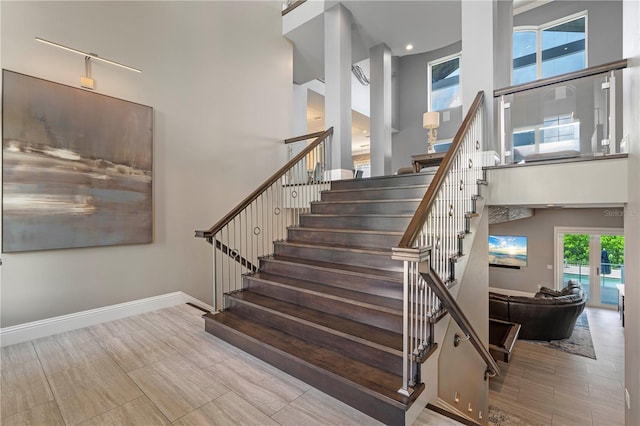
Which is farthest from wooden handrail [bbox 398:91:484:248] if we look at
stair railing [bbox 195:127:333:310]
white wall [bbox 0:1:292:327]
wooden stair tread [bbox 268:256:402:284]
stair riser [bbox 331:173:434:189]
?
white wall [bbox 0:1:292:327]

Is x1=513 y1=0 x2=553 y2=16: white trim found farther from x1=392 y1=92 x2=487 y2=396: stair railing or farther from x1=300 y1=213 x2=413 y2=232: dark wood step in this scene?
x1=300 y1=213 x2=413 y2=232: dark wood step

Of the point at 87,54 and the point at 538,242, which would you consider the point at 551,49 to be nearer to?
the point at 538,242

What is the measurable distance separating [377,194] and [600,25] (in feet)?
26.9

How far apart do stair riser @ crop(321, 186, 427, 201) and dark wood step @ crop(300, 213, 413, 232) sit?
0.41 metres

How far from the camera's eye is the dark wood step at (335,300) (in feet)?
7.54

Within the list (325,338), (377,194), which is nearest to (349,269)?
(325,338)

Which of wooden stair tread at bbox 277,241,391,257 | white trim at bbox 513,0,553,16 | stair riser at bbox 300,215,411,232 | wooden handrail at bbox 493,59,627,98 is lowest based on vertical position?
wooden stair tread at bbox 277,241,391,257

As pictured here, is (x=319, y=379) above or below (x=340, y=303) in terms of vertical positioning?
below

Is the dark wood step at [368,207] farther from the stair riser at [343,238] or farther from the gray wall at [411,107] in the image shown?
the gray wall at [411,107]

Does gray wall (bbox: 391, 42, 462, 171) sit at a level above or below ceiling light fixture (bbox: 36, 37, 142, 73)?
above

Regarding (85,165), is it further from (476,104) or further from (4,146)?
(476,104)

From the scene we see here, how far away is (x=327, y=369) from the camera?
79.2 inches

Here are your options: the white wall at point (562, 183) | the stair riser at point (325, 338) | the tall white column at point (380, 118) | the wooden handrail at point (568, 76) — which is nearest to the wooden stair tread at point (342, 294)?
the stair riser at point (325, 338)

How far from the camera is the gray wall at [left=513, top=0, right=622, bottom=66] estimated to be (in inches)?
275
